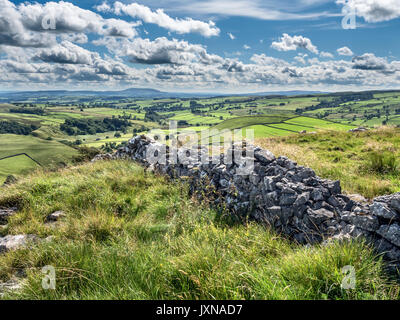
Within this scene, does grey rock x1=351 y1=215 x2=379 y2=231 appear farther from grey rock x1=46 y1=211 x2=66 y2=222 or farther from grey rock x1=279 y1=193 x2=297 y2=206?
grey rock x1=46 y1=211 x2=66 y2=222

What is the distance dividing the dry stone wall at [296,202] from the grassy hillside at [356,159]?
231cm

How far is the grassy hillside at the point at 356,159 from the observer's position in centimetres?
736

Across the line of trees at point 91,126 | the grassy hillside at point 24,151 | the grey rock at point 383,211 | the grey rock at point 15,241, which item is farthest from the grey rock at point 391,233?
the line of trees at point 91,126

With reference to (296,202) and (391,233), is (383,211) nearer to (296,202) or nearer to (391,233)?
(391,233)

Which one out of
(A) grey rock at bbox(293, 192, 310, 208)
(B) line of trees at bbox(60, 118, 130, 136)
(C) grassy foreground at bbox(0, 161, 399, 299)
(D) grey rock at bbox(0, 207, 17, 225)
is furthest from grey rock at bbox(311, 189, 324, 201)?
(B) line of trees at bbox(60, 118, 130, 136)

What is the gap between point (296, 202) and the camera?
16.6 ft

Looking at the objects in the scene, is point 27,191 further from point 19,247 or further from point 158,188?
point 158,188

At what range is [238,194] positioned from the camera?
21.6ft

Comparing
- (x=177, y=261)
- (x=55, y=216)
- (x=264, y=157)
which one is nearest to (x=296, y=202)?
(x=264, y=157)

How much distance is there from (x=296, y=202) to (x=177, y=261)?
2.85m

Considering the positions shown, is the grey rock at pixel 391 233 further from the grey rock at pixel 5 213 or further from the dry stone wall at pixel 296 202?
the grey rock at pixel 5 213

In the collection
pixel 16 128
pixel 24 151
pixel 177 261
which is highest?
pixel 16 128

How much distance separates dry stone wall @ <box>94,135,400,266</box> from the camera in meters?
3.81
